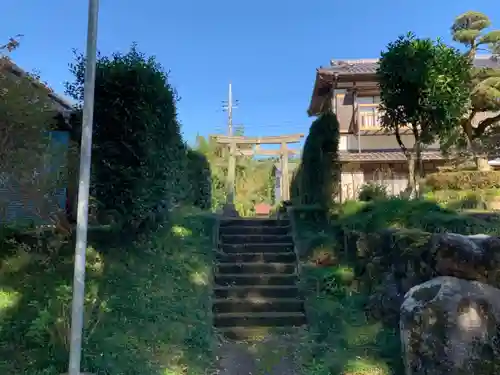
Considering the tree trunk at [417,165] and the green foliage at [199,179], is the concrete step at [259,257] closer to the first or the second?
the tree trunk at [417,165]

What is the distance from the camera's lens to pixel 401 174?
14391mm

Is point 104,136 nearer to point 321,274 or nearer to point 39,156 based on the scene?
point 39,156

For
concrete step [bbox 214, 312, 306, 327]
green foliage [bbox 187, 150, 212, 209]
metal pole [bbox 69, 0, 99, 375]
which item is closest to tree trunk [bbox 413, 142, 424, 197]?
concrete step [bbox 214, 312, 306, 327]

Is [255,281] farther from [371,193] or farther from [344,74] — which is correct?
[344,74]

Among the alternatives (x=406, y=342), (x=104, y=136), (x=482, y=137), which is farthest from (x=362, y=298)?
(x=482, y=137)

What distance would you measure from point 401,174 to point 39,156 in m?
11.8

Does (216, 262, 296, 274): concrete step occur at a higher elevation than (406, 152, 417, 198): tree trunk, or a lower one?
lower

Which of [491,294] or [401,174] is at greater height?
[401,174]

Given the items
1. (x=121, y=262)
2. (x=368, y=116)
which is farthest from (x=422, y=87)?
(x=368, y=116)

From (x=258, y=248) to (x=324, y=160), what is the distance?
7.17 ft

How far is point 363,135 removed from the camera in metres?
15.1

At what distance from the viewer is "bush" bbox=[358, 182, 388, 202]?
804 centimetres

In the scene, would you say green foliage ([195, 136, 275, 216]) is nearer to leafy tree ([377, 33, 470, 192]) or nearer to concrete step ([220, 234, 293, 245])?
concrete step ([220, 234, 293, 245])

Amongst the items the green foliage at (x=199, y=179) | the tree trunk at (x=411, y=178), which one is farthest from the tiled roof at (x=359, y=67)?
the tree trunk at (x=411, y=178)
